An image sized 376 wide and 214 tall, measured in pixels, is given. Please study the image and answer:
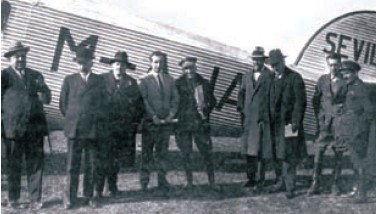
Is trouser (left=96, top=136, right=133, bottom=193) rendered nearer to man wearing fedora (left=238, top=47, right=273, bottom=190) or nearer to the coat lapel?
man wearing fedora (left=238, top=47, right=273, bottom=190)

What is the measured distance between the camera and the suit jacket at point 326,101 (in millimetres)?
5656

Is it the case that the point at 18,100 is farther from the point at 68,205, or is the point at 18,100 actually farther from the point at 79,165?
the point at 68,205

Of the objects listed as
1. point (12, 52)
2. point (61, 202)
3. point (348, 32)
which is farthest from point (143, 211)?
point (348, 32)

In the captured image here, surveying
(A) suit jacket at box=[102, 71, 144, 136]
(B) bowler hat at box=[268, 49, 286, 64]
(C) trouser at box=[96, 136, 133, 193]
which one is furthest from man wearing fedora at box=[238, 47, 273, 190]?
(C) trouser at box=[96, 136, 133, 193]

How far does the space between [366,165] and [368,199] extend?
14.1 inches

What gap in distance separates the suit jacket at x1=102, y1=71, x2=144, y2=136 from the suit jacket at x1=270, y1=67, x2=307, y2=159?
1.33m

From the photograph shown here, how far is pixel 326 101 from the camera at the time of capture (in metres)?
5.71

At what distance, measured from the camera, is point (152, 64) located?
5461 millimetres

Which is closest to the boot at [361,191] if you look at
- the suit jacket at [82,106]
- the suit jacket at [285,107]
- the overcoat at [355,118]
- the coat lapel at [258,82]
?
the overcoat at [355,118]

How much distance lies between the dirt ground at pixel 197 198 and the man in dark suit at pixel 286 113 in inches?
13.5

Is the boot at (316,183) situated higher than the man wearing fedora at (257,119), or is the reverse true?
the man wearing fedora at (257,119)

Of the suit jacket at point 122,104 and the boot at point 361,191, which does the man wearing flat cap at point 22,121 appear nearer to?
the suit jacket at point 122,104

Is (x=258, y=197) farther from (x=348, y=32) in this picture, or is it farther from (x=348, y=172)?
(x=348, y=32)

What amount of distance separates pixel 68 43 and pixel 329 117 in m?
3.29
